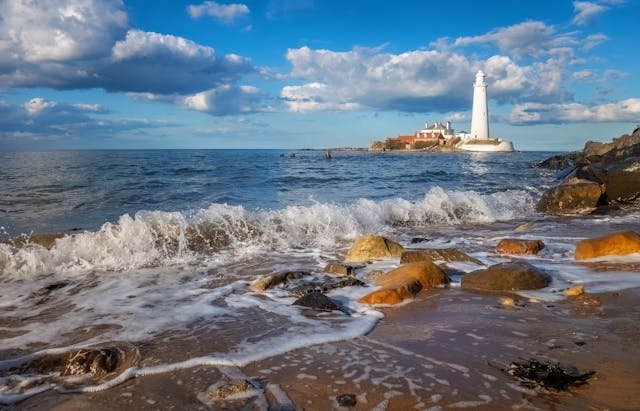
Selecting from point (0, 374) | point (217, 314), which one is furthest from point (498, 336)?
point (0, 374)

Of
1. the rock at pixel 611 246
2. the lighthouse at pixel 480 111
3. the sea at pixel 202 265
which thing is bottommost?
the sea at pixel 202 265

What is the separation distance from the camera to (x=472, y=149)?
7750 cm

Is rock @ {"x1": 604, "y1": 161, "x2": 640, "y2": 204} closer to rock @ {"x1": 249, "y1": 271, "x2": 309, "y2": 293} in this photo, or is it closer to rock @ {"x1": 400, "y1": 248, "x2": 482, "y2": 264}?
rock @ {"x1": 400, "y1": 248, "x2": 482, "y2": 264}

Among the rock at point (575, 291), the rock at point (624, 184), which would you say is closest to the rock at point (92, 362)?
the rock at point (575, 291)

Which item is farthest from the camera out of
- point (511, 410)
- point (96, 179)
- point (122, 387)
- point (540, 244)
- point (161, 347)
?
point (96, 179)

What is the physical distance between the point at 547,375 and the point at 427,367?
2.23 feet

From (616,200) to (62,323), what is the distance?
13.3m

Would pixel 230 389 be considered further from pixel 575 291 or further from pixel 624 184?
pixel 624 184

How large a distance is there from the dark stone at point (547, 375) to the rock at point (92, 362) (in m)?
2.57

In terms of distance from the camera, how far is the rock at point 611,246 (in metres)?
5.71

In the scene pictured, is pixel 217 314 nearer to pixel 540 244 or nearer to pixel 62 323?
A: pixel 62 323

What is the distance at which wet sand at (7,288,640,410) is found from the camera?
2.38m

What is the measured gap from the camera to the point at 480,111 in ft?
248

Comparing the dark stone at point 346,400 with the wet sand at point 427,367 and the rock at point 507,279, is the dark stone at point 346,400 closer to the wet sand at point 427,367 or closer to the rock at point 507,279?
the wet sand at point 427,367
